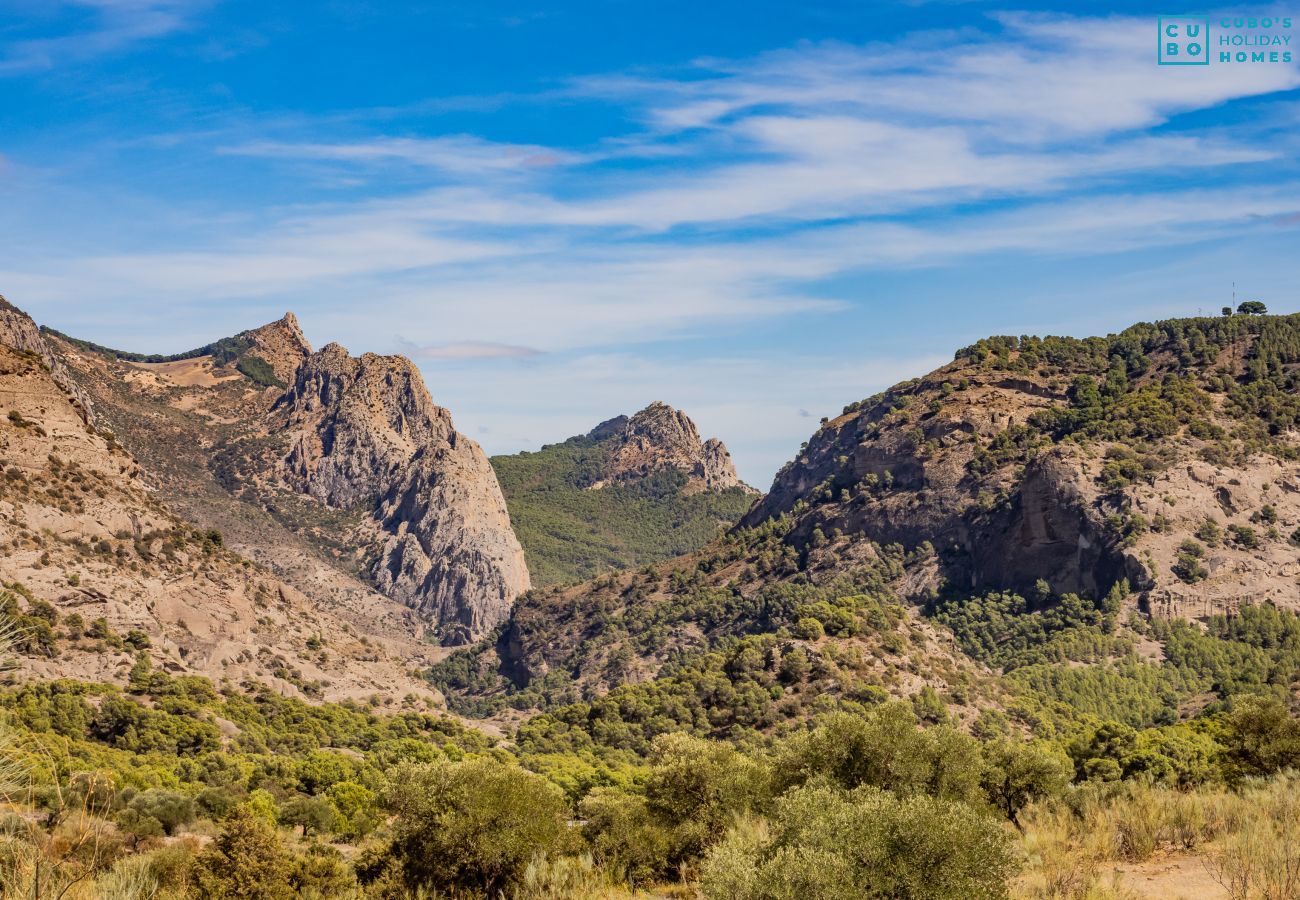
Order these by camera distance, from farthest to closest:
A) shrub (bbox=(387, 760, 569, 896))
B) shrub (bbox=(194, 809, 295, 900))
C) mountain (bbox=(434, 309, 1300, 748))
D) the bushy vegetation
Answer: the bushy vegetation, mountain (bbox=(434, 309, 1300, 748)), shrub (bbox=(387, 760, 569, 896)), shrub (bbox=(194, 809, 295, 900))

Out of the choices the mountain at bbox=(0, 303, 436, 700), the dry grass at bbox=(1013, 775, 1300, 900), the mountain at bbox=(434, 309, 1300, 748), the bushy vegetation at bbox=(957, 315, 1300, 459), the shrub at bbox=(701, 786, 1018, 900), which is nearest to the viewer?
the dry grass at bbox=(1013, 775, 1300, 900)

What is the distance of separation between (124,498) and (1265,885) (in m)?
90.5

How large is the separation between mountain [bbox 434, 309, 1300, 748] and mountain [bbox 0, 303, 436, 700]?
992 inches

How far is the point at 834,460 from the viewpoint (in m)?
167

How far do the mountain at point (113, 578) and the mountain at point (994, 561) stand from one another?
2519 cm

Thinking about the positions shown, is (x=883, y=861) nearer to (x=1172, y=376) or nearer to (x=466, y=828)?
(x=466, y=828)

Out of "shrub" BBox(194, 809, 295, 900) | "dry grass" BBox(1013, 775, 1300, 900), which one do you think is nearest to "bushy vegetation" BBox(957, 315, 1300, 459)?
"dry grass" BBox(1013, 775, 1300, 900)

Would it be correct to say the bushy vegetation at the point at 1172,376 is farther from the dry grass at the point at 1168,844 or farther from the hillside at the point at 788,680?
the dry grass at the point at 1168,844

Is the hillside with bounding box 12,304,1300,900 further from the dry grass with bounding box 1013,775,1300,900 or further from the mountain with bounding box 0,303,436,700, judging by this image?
the mountain with bounding box 0,303,436,700

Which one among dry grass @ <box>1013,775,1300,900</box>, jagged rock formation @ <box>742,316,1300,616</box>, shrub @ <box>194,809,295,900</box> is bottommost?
shrub @ <box>194,809,295,900</box>

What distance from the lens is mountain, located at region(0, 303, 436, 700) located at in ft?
241

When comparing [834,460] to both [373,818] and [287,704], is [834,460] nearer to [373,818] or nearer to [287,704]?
[287,704]

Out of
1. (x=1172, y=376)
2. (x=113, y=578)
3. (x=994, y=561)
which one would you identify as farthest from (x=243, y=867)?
(x=1172, y=376)

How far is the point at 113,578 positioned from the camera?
262 ft
